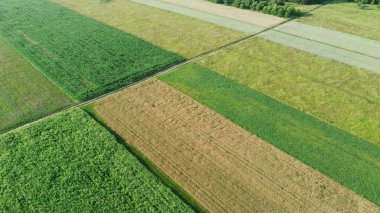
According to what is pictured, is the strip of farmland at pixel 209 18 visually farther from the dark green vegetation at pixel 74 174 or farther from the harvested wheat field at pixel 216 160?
the dark green vegetation at pixel 74 174

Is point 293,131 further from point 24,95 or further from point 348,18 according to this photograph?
point 348,18

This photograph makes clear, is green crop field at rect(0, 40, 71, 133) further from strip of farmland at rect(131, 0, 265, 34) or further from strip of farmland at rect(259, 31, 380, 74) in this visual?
strip of farmland at rect(259, 31, 380, 74)

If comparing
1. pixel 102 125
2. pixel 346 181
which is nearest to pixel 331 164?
pixel 346 181

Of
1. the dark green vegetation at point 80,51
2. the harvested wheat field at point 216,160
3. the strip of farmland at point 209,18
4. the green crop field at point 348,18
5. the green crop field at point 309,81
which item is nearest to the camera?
the harvested wheat field at point 216,160

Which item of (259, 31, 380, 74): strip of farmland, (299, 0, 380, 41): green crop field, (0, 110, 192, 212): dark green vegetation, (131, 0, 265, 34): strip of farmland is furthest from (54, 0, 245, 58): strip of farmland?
(0, 110, 192, 212): dark green vegetation

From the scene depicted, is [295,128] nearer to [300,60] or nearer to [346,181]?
[346,181]

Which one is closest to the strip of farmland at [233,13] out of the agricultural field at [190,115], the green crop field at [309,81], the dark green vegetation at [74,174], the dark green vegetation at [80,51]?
the agricultural field at [190,115]

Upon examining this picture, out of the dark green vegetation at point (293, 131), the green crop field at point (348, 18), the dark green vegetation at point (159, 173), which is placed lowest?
the dark green vegetation at point (159, 173)
